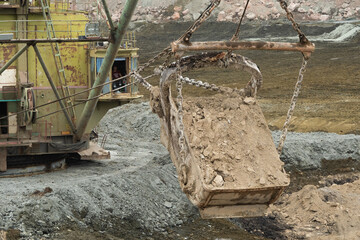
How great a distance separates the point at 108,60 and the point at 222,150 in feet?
17.3

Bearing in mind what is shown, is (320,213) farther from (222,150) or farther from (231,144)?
(222,150)

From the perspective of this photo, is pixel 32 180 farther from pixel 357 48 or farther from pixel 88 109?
pixel 357 48

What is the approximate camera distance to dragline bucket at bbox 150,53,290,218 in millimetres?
11508

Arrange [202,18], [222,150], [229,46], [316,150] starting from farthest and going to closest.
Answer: [316,150] → [222,150] → [229,46] → [202,18]

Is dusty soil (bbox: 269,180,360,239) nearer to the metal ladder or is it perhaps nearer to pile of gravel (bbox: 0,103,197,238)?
pile of gravel (bbox: 0,103,197,238)

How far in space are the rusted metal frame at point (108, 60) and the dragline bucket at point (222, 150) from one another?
95.2 inches

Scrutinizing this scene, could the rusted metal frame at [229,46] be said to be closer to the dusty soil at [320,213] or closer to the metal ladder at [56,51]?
the dusty soil at [320,213]

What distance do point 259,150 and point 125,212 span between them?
5476mm

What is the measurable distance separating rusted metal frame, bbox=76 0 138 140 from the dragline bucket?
2.42m

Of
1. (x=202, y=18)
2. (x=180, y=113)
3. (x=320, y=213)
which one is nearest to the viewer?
(x=202, y=18)

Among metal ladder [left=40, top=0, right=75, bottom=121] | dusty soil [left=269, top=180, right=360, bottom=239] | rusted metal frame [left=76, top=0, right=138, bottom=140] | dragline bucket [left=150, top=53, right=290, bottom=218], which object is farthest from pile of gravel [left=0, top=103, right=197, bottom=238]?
dragline bucket [left=150, top=53, right=290, bottom=218]

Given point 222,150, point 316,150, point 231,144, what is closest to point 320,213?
point 316,150

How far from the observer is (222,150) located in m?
12.0

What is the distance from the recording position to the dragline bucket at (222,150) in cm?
1151
